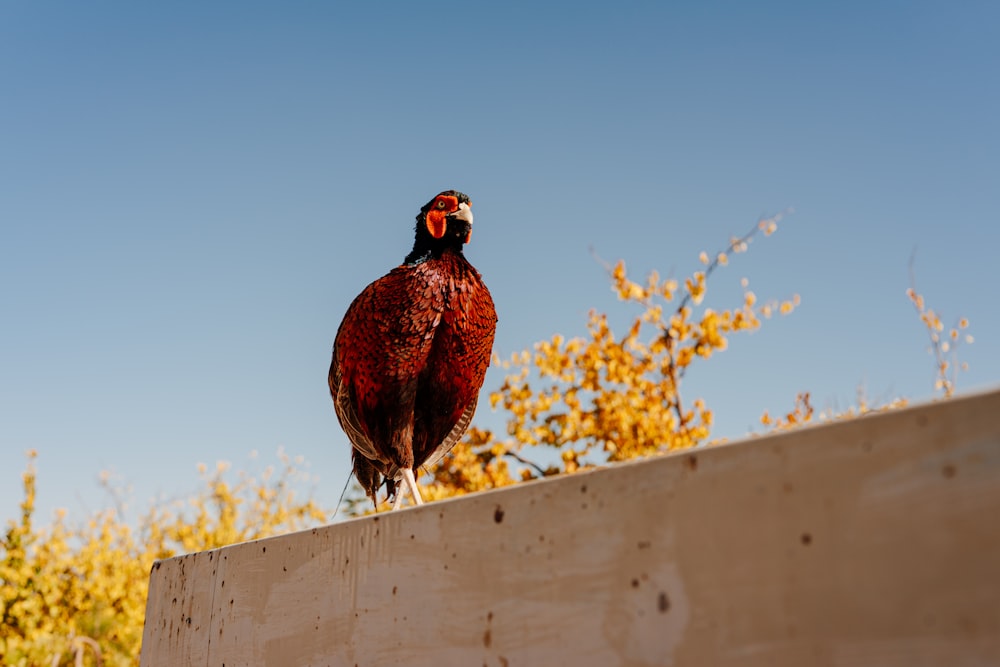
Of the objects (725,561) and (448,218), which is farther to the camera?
(448,218)

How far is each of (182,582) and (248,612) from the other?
25.2 inches

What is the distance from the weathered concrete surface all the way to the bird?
2.19 feet

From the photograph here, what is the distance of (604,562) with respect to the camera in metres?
1.47

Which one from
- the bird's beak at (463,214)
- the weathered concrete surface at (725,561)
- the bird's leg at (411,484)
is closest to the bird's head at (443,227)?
the bird's beak at (463,214)

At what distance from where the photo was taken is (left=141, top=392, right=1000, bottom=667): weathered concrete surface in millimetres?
1081

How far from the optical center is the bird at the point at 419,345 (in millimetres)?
2639

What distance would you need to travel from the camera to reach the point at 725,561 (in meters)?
1.29

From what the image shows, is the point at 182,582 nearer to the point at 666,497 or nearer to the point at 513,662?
the point at 513,662

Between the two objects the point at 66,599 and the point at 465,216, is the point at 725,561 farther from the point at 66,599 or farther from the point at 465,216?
the point at 66,599

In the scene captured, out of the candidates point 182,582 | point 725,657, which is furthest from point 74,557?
point 725,657

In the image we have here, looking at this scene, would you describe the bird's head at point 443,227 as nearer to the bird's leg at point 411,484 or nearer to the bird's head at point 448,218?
the bird's head at point 448,218

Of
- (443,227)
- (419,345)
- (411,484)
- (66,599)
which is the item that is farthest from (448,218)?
(66,599)

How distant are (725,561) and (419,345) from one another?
60.9 inches

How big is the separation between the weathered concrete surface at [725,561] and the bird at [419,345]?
666mm
